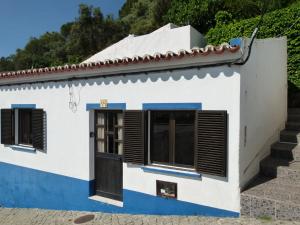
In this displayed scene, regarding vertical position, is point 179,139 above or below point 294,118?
below

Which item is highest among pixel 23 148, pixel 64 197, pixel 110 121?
pixel 110 121

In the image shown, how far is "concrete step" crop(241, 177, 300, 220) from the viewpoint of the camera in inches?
205

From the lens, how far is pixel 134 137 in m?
7.19

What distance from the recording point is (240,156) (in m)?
5.79

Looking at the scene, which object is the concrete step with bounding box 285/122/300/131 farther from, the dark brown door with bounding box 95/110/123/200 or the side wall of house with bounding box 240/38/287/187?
the dark brown door with bounding box 95/110/123/200

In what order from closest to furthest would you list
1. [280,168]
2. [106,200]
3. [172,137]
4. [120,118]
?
[280,168] → [172,137] → [120,118] → [106,200]

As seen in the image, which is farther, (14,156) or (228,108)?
(14,156)

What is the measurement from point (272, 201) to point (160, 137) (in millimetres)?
2811

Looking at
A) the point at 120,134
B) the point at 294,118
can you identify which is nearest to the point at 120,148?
the point at 120,134

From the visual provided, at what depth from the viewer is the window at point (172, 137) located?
668 cm

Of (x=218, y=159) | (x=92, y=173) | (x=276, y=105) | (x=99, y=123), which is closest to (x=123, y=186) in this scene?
(x=92, y=173)

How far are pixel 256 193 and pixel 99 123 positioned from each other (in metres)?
4.46

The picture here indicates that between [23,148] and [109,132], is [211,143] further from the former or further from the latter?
[23,148]

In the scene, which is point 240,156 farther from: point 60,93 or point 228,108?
point 60,93
